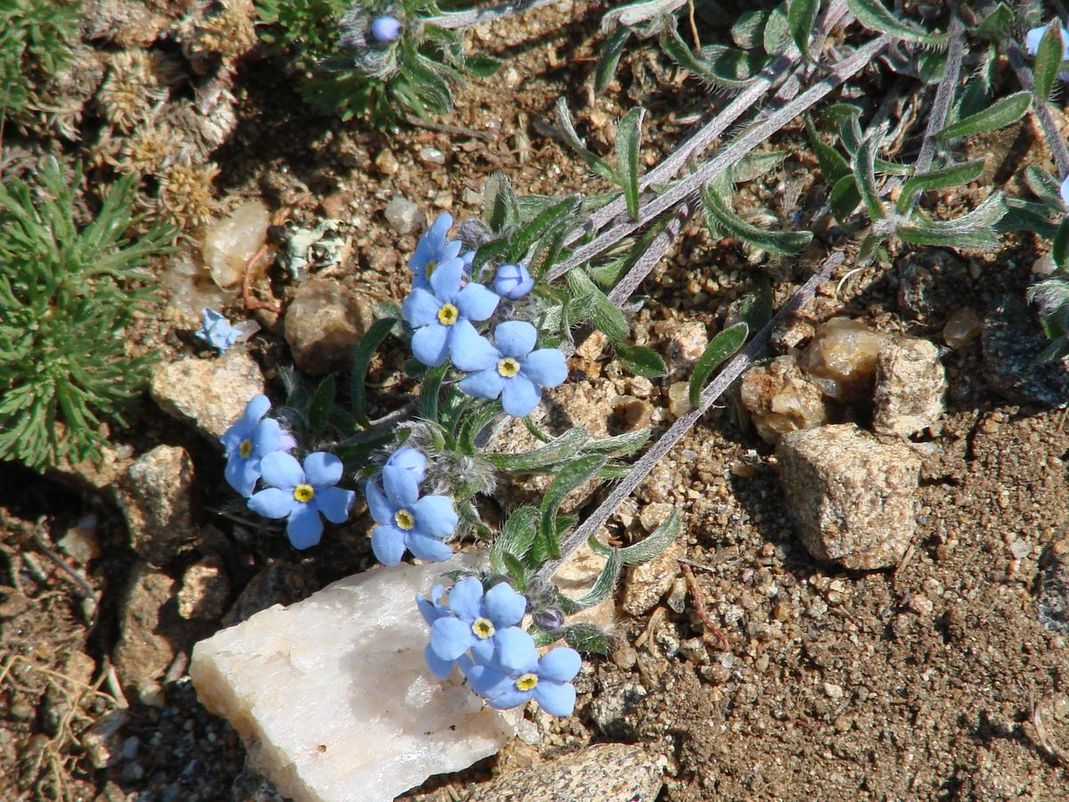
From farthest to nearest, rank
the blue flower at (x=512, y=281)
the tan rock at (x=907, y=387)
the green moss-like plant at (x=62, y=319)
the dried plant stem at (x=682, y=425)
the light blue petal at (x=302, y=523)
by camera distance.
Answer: the green moss-like plant at (x=62, y=319)
the tan rock at (x=907, y=387)
the dried plant stem at (x=682, y=425)
the light blue petal at (x=302, y=523)
the blue flower at (x=512, y=281)

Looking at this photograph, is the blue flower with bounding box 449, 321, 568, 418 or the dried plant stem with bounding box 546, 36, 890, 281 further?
the dried plant stem with bounding box 546, 36, 890, 281

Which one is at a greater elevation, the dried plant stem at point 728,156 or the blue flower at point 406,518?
the dried plant stem at point 728,156

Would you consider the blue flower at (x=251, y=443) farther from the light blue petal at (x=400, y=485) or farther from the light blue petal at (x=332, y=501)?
the light blue petal at (x=400, y=485)

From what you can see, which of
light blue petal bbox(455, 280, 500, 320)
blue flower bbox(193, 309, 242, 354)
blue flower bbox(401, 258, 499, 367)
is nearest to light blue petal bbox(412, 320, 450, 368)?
blue flower bbox(401, 258, 499, 367)

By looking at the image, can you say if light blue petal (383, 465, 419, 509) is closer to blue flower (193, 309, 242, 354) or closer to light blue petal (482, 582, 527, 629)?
light blue petal (482, 582, 527, 629)

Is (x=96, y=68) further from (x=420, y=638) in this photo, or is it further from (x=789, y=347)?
(x=789, y=347)

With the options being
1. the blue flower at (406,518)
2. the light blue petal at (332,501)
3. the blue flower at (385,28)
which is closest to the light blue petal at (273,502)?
the light blue petal at (332,501)

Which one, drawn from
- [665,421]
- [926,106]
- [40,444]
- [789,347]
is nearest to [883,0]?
[926,106]
